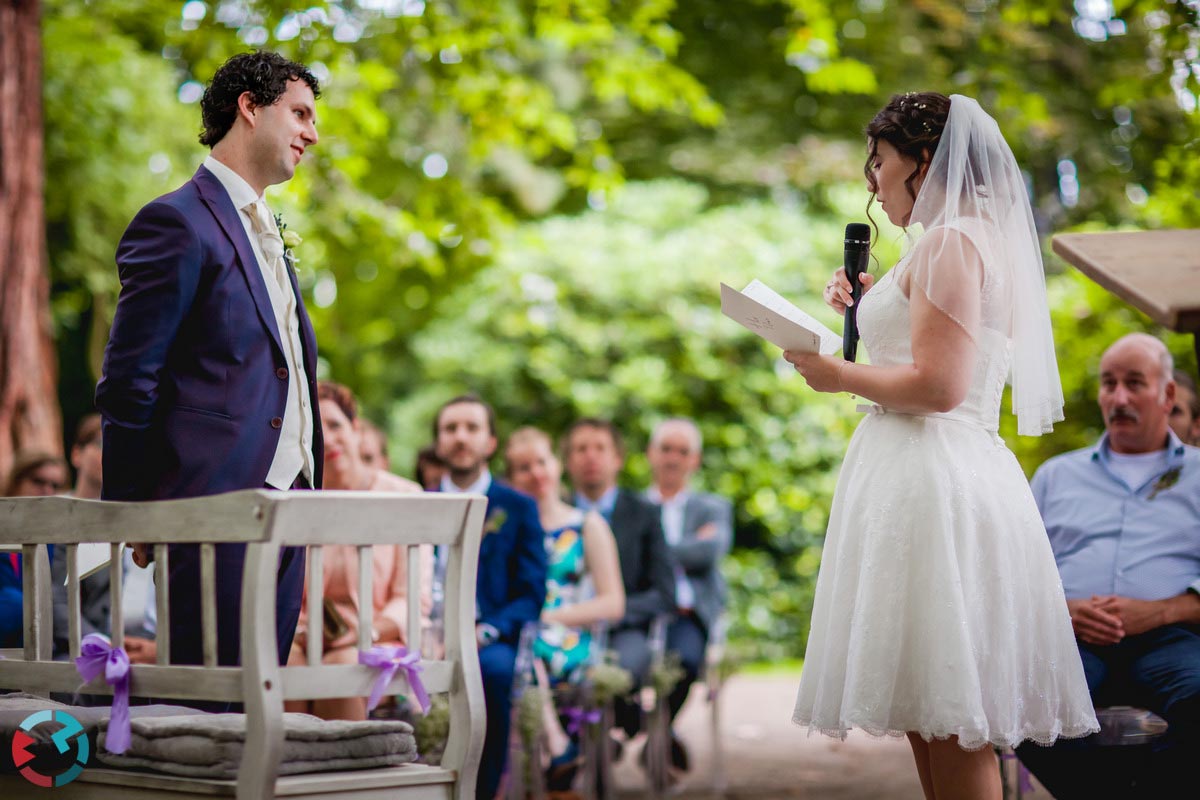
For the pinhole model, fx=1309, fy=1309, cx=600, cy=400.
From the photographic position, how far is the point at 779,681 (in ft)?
37.8

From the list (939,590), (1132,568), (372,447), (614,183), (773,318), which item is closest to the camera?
(939,590)

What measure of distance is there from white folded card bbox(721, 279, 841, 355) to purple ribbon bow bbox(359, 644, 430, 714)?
1034 mm

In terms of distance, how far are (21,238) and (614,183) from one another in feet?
12.5

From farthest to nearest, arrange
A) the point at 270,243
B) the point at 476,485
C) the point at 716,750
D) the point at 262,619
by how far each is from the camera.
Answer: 1. the point at 716,750
2. the point at 476,485
3. the point at 270,243
4. the point at 262,619

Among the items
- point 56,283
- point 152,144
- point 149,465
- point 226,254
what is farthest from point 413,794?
point 56,283

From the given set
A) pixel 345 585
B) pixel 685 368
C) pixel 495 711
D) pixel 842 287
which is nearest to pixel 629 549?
pixel 495 711

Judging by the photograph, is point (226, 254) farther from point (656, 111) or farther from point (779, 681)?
point (656, 111)

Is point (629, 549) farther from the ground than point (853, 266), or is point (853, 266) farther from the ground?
point (853, 266)

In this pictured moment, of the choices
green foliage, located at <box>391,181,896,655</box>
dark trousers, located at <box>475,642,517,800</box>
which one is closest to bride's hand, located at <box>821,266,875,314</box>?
dark trousers, located at <box>475,642,517,800</box>

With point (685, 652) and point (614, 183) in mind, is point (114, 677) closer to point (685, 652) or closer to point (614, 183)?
point (685, 652)

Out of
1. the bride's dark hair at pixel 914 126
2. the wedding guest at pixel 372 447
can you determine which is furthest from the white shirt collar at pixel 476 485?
the bride's dark hair at pixel 914 126

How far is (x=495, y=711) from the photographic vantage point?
5.00 metres

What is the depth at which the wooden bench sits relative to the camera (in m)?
2.24

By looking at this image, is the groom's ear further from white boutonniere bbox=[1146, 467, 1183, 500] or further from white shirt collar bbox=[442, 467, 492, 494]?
white boutonniere bbox=[1146, 467, 1183, 500]
